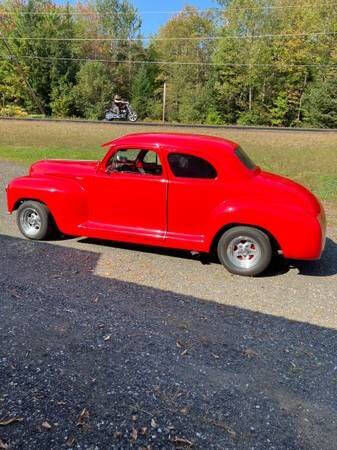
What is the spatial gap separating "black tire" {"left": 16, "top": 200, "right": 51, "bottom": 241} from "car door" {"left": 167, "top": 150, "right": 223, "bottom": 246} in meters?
2.05

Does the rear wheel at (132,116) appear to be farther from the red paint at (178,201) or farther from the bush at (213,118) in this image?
the red paint at (178,201)

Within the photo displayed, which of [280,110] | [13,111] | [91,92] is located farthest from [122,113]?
[280,110]

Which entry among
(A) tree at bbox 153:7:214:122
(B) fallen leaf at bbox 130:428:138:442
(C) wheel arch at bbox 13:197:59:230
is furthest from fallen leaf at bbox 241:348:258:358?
(A) tree at bbox 153:7:214:122

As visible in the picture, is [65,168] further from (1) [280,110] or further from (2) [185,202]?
(1) [280,110]

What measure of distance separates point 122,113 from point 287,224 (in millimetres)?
33125

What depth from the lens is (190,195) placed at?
5.48 m

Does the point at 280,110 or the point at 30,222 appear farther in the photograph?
the point at 280,110

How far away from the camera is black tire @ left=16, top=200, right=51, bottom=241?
6348mm

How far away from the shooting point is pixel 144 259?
5.90m

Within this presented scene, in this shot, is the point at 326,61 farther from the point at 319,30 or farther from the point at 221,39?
the point at 221,39

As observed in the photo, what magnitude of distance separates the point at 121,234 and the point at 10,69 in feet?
131

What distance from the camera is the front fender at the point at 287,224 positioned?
5043mm

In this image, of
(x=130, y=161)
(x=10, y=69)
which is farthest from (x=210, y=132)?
(x=10, y=69)

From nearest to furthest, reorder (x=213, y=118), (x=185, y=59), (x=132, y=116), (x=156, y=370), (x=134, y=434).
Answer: (x=134, y=434)
(x=156, y=370)
(x=213, y=118)
(x=132, y=116)
(x=185, y=59)
